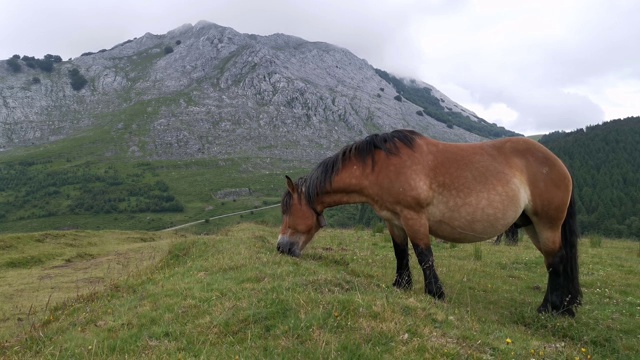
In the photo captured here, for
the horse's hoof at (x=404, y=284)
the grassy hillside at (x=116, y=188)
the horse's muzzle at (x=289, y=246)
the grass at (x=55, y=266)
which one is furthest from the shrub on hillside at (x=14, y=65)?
the horse's hoof at (x=404, y=284)

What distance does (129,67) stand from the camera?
623ft

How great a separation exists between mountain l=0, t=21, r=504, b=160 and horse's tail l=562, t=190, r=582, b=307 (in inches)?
5284

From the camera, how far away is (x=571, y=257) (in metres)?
8.09

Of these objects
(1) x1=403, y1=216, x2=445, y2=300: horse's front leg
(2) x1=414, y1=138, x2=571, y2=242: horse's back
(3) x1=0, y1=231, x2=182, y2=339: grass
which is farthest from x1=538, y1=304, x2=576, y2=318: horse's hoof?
(3) x1=0, y1=231, x2=182, y2=339: grass

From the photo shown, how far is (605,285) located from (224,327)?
10883 millimetres

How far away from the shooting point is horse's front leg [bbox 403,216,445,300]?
23.3 ft

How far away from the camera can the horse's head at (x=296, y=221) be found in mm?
8336

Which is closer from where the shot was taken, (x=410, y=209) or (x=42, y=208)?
(x=410, y=209)

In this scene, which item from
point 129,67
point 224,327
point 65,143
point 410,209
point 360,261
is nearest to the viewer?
point 224,327

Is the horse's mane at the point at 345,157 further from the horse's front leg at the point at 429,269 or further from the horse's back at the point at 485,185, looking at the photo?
the horse's front leg at the point at 429,269

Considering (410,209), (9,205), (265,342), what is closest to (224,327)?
(265,342)

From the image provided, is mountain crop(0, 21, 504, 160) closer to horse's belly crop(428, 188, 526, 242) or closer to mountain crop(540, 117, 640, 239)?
mountain crop(540, 117, 640, 239)

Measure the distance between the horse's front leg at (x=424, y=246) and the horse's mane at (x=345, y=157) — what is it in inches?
52.0

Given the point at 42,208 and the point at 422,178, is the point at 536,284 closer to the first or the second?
the point at 422,178
